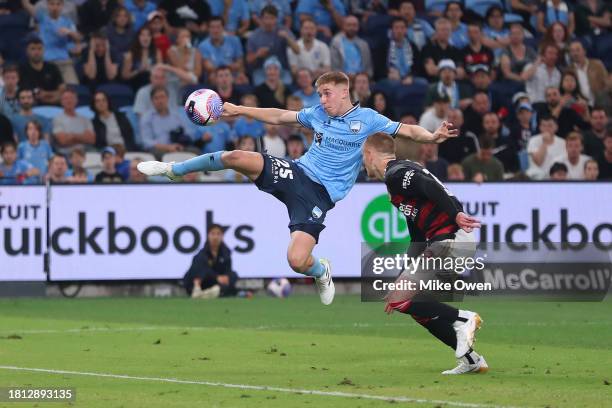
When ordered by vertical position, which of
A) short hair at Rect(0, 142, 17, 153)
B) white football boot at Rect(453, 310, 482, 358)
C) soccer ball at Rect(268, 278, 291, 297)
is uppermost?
short hair at Rect(0, 142, 17, 153)

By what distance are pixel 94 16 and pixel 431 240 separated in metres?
14.7

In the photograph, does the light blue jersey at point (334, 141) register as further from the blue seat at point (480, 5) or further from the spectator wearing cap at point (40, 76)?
the blue seat at point (480, 5)

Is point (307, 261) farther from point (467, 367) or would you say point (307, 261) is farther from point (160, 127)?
point (160, 127)

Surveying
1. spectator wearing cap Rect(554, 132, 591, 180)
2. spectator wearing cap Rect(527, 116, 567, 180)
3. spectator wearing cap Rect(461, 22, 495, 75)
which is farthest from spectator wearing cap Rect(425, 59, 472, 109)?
spectator wearing cap Rect(554, 132, 591, 180)

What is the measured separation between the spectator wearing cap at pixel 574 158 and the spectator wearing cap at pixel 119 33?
26.4 feet

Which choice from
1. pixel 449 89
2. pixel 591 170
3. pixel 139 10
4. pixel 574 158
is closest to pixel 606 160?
pixel 574 158

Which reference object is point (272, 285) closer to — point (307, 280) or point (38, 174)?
point (307, 280)

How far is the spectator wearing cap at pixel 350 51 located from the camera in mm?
24578

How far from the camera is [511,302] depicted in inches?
798

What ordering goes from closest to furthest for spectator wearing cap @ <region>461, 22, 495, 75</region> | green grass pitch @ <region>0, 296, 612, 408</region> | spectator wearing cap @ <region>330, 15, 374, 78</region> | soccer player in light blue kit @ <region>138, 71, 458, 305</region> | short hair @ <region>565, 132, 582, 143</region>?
green grass pitch @ <region>0, 296, 612, 408</region> → soccer player in light blue kit @ <region>138, 71, 458, 305</region> → short hair @ <region>565, 132, 582, 143</region> → spectator wearing cap @ <region>330, 15, 374, 78</region> → spectator wearing cap @ <region>461, 22, 495, 75</region>

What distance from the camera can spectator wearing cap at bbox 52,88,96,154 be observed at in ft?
72.5

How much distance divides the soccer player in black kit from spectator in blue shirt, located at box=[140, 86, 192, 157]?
11.5m

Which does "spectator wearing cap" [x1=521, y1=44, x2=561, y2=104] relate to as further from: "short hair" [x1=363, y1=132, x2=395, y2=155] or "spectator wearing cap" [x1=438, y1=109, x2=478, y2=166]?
"short hair" [x1=363, y1=132, x2=395, y2=155]

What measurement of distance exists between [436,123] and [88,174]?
610cm
